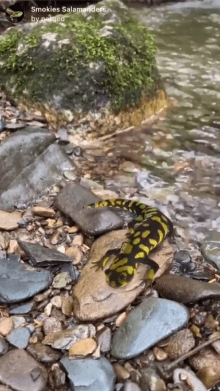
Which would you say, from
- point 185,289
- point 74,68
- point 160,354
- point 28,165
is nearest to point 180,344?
point 160,354

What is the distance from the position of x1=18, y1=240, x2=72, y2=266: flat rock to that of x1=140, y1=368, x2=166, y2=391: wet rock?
49.7 inches

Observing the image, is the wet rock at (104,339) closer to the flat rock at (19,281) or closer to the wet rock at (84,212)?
the flat rock at (19,281)

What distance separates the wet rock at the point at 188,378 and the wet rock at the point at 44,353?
0.88 m

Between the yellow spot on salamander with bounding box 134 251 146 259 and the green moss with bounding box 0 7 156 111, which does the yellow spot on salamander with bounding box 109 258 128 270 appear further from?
the green moss with bounding box 0 7 156 111

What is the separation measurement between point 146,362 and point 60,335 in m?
0.69

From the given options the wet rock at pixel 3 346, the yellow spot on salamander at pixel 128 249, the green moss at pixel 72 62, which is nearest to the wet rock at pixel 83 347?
the wet rock at pixel 3 346

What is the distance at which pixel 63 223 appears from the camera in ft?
15.4

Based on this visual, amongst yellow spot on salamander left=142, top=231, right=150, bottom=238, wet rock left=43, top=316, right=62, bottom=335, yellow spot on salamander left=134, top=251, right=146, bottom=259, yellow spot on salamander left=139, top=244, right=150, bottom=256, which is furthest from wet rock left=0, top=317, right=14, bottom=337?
yellow spot on salamander left=142, top=231, right=150, bottom=238

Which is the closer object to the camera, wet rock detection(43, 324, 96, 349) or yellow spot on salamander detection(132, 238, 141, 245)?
wet rock detection(43, 324, 96, 349)

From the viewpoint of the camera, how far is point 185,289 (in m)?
3.70

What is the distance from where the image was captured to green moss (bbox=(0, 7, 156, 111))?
261 inches

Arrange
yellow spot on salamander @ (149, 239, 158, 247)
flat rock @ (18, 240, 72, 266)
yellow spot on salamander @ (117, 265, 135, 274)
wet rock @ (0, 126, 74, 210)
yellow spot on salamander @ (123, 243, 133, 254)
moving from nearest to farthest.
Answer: yellow spot on salamander @ (117, 265, 135, 274) < flat rock @ (18, 240, 72, 266) < yellow spot on salamander @ (123, 243, 133, 254) < yellow spot on salamander @ (149, 239, 158, 247) < wet rock @ (0, 126, 74, 210)

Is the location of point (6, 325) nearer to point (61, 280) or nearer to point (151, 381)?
point (61, 280)

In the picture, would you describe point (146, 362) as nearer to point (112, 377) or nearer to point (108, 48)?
point (112, 377)
